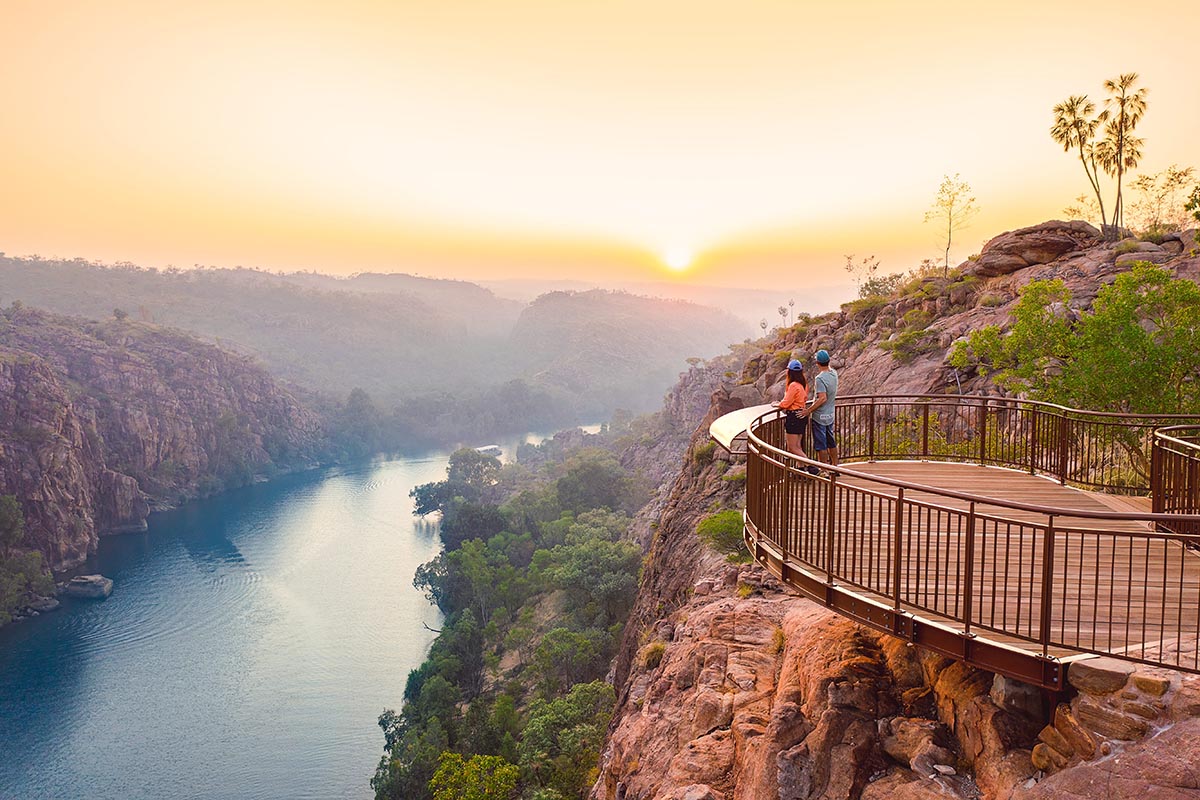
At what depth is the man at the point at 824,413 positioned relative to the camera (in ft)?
32.1

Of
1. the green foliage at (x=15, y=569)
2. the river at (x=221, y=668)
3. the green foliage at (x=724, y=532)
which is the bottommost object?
the river at (x=221, y=668)

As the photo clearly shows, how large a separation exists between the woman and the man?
21cm

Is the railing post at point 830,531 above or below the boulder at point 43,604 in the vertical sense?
above

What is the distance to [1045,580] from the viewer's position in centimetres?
521

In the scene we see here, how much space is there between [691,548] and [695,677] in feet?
38.2

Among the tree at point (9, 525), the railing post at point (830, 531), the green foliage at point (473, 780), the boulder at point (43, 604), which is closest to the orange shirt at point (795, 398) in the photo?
the railing post at point (830, 531)

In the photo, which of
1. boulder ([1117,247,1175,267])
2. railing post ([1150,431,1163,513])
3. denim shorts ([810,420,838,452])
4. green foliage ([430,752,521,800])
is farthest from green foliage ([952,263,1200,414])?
green foliage ([430,752,521,800])

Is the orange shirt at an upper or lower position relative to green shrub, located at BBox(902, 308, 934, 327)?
lower

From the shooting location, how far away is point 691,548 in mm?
22203

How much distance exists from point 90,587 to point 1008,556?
67.6 meters

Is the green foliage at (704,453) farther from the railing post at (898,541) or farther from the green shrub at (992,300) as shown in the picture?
the railing post at (898,541)

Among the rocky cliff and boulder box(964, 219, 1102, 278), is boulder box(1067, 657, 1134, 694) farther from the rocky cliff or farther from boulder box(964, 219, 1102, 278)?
boulder box(964, 219, 1102, 278)

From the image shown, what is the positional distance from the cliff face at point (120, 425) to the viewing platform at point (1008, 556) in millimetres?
75152

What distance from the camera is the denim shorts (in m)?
9.99
